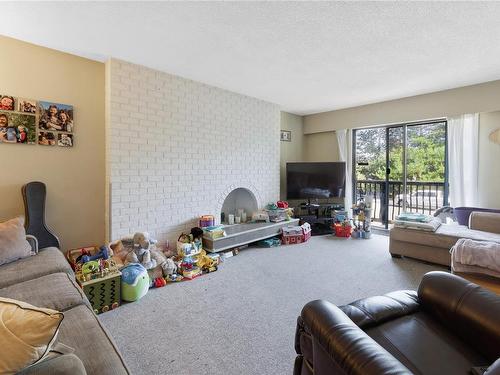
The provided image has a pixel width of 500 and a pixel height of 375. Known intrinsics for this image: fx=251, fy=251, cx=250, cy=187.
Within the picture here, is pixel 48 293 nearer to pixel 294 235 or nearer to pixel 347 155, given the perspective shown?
pixel 294 235

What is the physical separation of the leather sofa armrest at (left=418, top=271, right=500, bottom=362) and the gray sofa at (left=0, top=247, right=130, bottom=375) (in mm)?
1509

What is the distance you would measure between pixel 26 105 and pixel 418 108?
5111mm

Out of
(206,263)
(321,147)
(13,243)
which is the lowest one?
(206,263)

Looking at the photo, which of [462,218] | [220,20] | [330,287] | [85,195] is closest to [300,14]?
[220,20]

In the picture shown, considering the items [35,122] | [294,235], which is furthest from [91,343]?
[294,235]

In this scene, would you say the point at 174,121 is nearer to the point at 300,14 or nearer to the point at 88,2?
the point at 88,2

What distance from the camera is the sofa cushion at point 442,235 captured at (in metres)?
2.78

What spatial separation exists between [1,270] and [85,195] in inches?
44.8

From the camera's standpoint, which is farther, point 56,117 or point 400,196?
point 400,196

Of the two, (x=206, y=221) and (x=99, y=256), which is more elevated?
(x=206, y=221)

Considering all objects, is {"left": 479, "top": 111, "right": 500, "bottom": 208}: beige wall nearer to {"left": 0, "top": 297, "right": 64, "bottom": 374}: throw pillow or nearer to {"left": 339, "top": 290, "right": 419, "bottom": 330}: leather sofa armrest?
{"left": 339, "top": 290, "right": 419, "bottom": 330}: leather sofa armrest

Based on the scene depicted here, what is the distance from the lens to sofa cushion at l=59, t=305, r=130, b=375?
3.15 feet

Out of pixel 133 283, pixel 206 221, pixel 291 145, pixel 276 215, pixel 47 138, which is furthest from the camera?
pixel 291 145

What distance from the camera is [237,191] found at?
441cm
